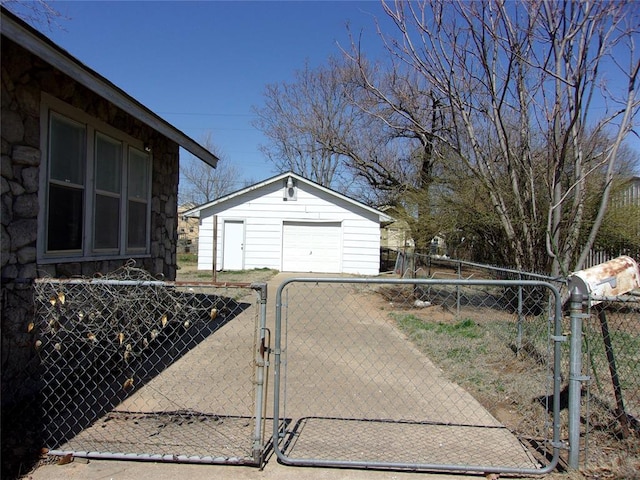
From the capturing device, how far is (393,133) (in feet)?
62.0

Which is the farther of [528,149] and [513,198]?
[513,198]

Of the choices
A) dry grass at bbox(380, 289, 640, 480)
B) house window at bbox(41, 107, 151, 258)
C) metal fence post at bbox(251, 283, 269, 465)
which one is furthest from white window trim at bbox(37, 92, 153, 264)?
dry grass at bbox(380, 289, 640, 480)

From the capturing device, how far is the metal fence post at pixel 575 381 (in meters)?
3.39

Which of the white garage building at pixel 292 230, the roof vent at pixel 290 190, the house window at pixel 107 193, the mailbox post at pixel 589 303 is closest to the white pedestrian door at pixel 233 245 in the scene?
the white garage building at pixel 292 230

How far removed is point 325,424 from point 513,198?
718 cm

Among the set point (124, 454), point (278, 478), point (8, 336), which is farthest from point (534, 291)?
point (8, 336)

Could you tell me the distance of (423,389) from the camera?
205 inches

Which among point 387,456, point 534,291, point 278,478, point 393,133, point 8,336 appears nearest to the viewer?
point 278,478

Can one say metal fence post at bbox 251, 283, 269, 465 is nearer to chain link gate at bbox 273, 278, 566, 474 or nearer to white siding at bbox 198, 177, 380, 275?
chain link gate at bbox 273, 278, 566, 474

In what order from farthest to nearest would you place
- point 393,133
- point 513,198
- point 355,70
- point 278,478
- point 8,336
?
point 393,133 < point 355,70 < point 513,198 < point 8,336 < point 278,478

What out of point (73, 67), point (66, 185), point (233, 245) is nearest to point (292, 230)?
point (233, 245)

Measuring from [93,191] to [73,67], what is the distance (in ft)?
6.03

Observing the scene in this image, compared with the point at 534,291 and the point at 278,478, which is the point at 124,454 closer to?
the point at 278,478

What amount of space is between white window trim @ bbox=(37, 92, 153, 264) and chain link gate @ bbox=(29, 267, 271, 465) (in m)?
0.53
